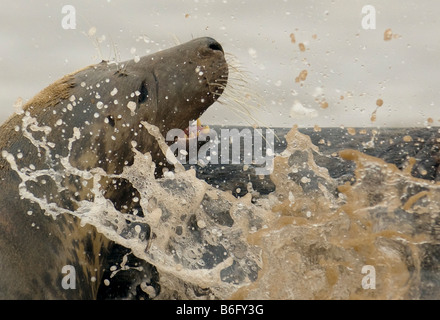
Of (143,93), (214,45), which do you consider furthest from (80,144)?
(214,45)

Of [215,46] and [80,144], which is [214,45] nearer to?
[215,46]

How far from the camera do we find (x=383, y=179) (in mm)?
4516

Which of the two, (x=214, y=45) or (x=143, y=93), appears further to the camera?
(x=214, y=45)

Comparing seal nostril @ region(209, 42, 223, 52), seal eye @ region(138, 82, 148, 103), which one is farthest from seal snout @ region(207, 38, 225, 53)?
seal eye @ region(138, 82, 148, 103)

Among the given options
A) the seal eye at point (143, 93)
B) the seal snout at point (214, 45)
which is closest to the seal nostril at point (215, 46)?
the seal snout at point (214, 45)

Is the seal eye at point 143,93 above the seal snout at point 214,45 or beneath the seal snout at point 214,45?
beneath

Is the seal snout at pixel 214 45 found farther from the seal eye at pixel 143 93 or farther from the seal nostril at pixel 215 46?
the seal eye at pixel 143 93

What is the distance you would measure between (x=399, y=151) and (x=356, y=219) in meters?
2.21

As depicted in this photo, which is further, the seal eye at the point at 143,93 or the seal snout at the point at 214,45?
the seal snout at the point at 214,45

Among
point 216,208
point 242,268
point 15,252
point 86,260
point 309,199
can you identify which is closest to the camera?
point 15,252

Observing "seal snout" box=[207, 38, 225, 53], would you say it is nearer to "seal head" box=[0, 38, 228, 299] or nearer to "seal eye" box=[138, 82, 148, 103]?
→ "seal head" box=[0, 38, 228, 299]

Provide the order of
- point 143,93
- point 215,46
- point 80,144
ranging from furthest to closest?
1. point 215,46
2. point 143,93
3. point 80,144
